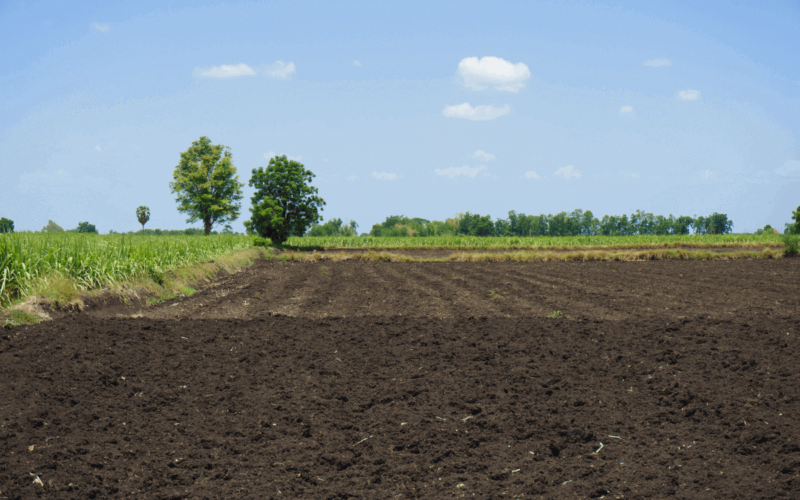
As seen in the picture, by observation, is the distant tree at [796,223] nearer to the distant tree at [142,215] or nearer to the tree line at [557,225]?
the tree line at [557,225]

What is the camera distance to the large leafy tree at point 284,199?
43.3 m

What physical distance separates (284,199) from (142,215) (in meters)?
43.3

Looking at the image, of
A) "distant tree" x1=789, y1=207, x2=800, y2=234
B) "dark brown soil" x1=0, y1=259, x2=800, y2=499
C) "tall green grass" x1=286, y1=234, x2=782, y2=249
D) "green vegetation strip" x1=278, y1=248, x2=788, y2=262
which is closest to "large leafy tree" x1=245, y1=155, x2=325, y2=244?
"tall green grass" x1=286, y1=234, x2=782, y2=249

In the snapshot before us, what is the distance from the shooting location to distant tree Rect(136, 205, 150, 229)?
7530 cm

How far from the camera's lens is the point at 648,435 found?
15.0 feet

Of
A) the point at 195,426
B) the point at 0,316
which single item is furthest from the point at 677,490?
the point at 0,316

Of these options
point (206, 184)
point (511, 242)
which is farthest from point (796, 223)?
point (206, 184)

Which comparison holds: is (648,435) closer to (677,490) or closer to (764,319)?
(677,490)

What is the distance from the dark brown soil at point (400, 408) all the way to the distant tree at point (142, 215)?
7706 cm

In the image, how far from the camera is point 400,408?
4.93 meters

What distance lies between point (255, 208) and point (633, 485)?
142ft

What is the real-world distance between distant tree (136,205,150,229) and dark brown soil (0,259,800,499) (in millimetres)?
77060

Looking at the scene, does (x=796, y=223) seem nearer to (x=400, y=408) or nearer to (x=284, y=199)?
(x=284, y=199)

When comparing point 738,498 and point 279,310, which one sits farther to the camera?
point 279,310
